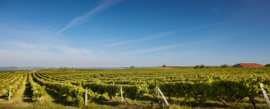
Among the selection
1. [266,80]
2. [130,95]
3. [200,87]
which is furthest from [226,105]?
[130,95]

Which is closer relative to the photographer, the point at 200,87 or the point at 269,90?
the point at 269,90

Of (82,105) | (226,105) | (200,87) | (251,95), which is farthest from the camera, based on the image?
(82,105)

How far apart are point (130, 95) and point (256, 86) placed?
9.05m

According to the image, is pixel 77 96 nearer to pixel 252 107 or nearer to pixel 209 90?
pixel 209 90

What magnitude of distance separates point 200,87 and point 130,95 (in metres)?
5.90

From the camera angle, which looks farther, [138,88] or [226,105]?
[138,88]

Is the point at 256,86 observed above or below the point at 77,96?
above

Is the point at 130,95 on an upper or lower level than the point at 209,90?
lower

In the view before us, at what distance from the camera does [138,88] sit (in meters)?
10.1

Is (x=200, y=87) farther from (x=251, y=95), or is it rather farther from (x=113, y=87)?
(x=113, y=87)

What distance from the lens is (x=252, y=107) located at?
24.6ft

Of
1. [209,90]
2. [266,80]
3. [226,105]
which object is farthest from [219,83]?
[266,80]

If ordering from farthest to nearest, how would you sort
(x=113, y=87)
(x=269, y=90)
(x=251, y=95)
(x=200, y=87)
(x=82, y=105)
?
(x=113, y=87)
(x=82, y=105)
(x=200, y=87)
(x=251, y=95)
(x=269, y=90)

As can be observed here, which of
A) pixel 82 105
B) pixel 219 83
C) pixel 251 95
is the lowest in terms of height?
pixel 82 105
